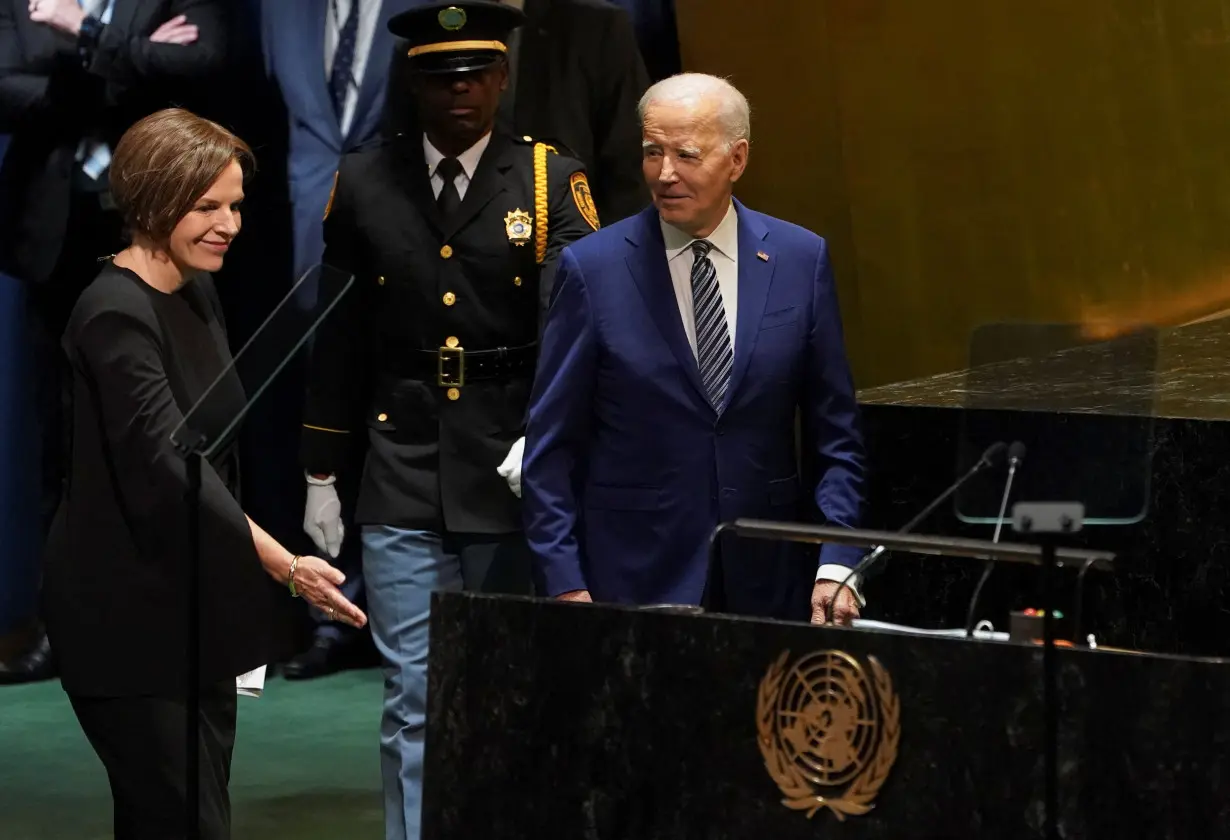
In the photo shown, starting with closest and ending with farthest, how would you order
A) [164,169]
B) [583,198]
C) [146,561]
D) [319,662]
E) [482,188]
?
[146,561], [164,169], [482,188], [583,198], [319,662]

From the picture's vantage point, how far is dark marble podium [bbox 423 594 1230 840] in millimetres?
2285

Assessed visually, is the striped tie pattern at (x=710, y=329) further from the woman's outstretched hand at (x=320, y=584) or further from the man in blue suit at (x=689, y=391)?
the woman's outstretched hand at (x=320, y=584)

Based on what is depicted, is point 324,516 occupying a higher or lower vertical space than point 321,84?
lower

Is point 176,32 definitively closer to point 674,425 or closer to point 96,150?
point 96,150

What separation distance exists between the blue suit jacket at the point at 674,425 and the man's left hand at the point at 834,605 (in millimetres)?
103

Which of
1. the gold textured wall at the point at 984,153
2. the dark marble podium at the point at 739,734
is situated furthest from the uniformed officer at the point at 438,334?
the gold textured wall at the point at 984,153

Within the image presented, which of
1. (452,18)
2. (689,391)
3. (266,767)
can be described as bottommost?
(266,767)

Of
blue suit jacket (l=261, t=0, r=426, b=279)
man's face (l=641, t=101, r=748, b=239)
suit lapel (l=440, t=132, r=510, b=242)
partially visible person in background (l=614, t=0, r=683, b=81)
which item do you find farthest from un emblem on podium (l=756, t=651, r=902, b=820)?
blue suit jacket (l=261, t=0, r=426, b=279)

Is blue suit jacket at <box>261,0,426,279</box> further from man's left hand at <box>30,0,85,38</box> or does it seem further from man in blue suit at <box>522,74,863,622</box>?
man in blue suit at <box>522,74,863,622</box>

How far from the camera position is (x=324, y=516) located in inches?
160

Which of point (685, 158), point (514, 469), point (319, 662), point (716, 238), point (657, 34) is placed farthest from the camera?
point (319, 662)

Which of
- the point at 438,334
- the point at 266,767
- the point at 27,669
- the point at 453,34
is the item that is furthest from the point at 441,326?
the point at 27,669

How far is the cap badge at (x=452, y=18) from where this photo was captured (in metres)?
4.01

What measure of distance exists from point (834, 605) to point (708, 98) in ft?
2.67
